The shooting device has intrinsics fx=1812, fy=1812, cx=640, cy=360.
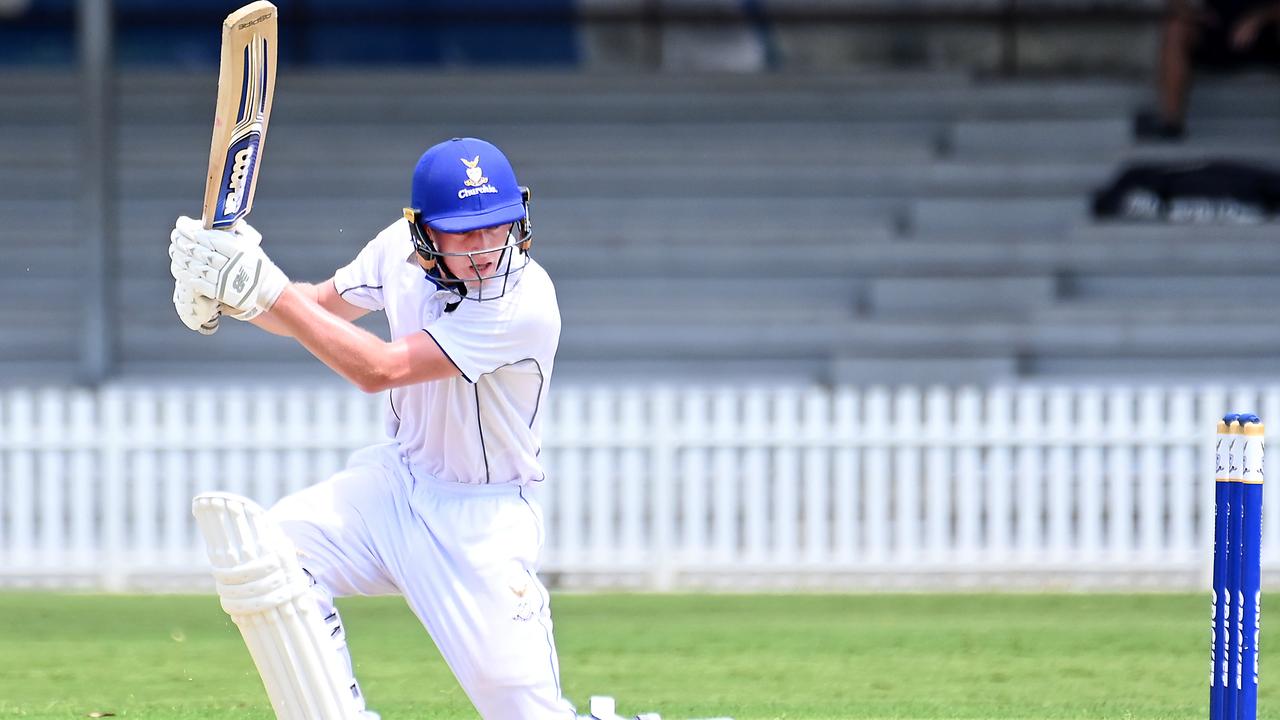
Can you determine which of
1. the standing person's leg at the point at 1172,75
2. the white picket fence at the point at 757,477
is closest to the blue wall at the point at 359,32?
the standing person's leg at the point at 1172,75

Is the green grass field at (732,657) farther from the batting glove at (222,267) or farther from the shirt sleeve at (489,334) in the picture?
the batting glove at (222,267)

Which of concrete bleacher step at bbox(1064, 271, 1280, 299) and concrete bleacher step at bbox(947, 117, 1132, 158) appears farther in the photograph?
concrete bleacher step at bbox(947, 117, 1132, 158)

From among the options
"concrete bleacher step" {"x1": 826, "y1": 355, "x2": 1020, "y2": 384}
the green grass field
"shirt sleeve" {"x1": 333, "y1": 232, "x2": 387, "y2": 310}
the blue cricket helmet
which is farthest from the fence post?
the blue cricket helmet

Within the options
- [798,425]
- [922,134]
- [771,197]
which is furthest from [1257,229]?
[798,425]

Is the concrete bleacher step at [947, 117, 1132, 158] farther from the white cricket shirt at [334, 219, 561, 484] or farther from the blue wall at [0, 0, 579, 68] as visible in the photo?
the white cricket shirt at [334, 219, 561, 484]

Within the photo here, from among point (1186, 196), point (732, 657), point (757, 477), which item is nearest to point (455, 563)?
point (732, 657)

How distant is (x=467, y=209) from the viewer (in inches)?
148

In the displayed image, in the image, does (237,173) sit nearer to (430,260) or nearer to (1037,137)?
(430,260)

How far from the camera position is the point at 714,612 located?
755 cm

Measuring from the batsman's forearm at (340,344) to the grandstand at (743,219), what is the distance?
7.67m

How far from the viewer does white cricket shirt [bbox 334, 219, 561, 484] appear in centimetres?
379

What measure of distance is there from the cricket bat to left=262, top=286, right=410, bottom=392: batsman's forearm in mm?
203

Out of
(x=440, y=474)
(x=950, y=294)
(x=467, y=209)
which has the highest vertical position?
(x=467, y=209)

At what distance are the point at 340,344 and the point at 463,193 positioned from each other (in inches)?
16.4
